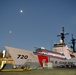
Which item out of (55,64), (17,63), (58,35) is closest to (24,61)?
(17,63)

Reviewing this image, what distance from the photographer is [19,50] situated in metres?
32.0

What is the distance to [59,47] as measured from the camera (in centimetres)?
5494

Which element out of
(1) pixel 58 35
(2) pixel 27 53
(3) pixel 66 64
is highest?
(1) pixel 58 35

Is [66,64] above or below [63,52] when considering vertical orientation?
below

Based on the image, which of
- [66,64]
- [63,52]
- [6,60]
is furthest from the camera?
[63,52]

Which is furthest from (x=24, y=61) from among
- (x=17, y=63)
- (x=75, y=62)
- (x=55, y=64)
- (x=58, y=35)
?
(x=58, y=35)

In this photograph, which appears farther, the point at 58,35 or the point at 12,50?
the point at 58,35

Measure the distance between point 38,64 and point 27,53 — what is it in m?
4.03

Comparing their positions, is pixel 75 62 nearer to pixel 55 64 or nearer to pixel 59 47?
pixel 59 47

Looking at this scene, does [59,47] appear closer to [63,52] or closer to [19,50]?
[63,52]

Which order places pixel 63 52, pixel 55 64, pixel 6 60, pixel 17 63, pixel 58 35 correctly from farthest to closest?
Result: pixel 58 35 → pixel 63 52 → pixel 55 64 → pixel 6 60 → pixel 17 63

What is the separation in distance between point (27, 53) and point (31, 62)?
2434mm

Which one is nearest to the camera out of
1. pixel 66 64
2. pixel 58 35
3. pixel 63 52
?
pixel 66 64

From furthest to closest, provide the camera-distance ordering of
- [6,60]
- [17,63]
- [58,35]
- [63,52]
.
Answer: [58,35] → [63,52] → [6,60] → [17,63]
